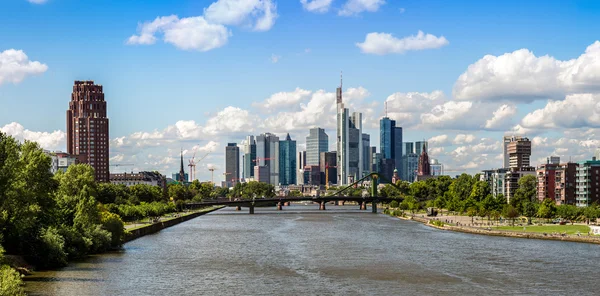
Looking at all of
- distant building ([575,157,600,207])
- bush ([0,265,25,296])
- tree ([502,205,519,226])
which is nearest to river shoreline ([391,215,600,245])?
tree ([502,205,519,226])

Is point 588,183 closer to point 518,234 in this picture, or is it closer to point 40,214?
point 518,234

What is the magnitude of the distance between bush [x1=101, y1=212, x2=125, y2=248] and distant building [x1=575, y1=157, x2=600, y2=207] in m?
89.4

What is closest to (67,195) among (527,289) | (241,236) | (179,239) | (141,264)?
(141,264)

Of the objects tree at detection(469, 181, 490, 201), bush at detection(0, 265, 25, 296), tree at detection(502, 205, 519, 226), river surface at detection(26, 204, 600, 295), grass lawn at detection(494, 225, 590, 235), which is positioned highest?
tree at detection(469, 181, 490, 201)

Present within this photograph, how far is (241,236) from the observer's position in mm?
93250

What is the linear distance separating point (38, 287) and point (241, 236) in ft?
155

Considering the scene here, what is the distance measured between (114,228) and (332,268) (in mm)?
24103

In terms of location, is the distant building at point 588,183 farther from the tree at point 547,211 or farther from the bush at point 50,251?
the bush at point 50,251

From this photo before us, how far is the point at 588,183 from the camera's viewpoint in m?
138

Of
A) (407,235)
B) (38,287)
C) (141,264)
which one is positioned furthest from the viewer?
(407,235)

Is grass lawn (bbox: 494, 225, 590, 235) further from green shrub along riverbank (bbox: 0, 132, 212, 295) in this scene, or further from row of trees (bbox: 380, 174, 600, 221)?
green shrub along riverbank (bbox: 0, 132, 212, 295)

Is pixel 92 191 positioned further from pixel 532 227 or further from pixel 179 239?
pixel 532 227

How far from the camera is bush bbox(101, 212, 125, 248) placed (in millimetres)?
73000

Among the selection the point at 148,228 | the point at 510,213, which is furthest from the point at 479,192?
the point at 148,228
